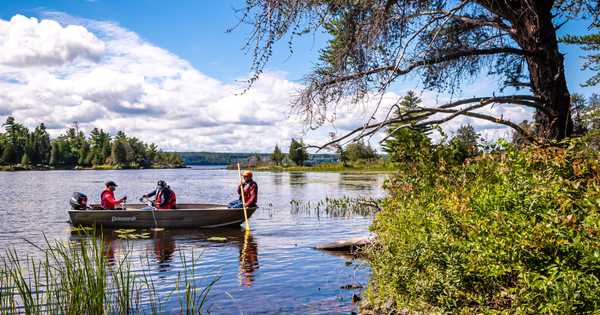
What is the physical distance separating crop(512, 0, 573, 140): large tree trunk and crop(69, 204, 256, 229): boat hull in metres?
14.3

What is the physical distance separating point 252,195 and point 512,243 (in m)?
16.3

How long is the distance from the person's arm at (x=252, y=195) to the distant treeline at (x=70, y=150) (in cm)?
12479

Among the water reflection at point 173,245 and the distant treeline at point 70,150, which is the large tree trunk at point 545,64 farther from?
the distant treeline at point 70,150

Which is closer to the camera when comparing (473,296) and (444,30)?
(473,296)

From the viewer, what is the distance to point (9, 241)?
17469 mm

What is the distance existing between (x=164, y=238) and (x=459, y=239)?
48.1ft

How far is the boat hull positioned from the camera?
773 inches

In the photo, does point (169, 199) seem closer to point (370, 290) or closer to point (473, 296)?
point (370, 290)

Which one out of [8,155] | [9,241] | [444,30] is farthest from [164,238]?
[8,155]

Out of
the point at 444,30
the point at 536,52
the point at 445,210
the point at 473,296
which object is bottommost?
the point at 473,296

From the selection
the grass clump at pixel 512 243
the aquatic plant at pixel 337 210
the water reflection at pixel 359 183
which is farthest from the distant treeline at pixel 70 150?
the grass clump at pixel 512 243

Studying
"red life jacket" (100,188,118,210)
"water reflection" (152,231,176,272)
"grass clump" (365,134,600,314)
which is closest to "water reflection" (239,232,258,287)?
"water reflection" (152,231,176,272)

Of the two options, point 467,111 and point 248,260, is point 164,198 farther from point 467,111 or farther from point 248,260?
point 467,111

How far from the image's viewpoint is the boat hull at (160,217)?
19.6 metres
